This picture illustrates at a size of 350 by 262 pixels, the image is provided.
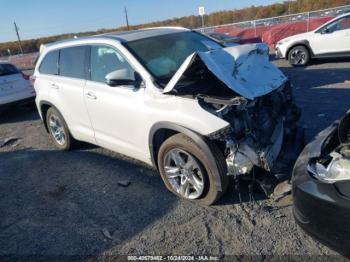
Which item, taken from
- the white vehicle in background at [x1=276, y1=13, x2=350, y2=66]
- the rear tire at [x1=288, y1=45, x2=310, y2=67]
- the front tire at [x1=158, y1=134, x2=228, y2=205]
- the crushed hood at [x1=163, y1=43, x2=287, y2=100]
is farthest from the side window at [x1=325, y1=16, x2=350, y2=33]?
the front tire at [x1=158, y1=134, x2=228, y2=205]

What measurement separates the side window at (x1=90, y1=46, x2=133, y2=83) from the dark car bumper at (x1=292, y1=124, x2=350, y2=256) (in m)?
2.39

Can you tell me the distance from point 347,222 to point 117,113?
2.84 m

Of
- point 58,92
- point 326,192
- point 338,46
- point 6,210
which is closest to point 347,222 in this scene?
point 326,192

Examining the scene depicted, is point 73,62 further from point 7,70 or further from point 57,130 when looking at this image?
point 7,70

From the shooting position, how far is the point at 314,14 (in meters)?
17.3

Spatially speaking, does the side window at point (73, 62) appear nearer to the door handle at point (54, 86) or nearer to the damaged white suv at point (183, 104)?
the damaged white suv at point (183, 104)

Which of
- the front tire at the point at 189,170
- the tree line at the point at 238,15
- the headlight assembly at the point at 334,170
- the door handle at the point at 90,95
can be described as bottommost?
the tree line at the point at 238,15

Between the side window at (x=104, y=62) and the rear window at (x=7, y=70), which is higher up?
the side window at (x=104, y=62)

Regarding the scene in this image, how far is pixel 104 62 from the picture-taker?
4586 mm

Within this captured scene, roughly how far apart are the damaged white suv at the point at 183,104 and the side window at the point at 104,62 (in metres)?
0.01

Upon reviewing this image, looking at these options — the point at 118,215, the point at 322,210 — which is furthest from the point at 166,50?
the point at 322,210

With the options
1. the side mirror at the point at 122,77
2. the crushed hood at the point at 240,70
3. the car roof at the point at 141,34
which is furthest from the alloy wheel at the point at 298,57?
the side mirror at the point at 122,77

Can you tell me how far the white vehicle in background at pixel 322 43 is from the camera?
419 inches

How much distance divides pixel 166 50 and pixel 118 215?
2.10 metres
